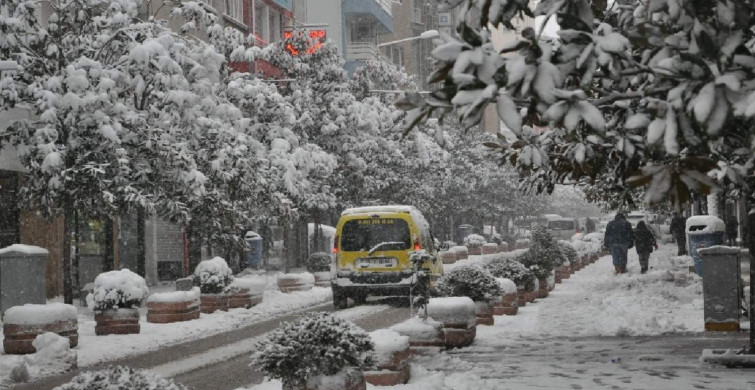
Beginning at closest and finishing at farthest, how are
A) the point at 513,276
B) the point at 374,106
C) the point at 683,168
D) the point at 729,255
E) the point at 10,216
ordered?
1. the point at 683,168
2. the point at 729,255
3. the point at 513,276
4. the point at 10,216
5. the point at 374,106

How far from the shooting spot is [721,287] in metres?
13.0

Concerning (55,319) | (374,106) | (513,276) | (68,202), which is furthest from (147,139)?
(374,106)

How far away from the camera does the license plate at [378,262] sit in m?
19.3

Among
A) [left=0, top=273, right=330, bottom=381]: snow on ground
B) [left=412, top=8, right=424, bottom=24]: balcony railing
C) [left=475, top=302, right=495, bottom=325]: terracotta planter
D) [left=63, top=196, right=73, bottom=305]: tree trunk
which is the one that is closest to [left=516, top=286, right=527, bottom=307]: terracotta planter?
[left=0, top=273, right=330, bottom=381]: snow on ground

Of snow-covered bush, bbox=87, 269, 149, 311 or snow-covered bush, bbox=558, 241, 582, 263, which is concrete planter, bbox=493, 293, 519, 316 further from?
snow-covered bush, bbox=558, 241, 582, 263

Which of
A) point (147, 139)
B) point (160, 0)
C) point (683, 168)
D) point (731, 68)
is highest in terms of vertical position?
point (160, 0)

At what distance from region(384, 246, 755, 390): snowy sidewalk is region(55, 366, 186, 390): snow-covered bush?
381 centimetres

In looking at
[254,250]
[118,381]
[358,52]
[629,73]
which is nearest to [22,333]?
[118,381]

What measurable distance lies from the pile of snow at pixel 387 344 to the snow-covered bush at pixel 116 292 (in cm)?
711

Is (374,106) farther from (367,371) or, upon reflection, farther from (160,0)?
(367,371)

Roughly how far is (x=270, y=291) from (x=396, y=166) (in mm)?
15177

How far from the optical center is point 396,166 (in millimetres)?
38844

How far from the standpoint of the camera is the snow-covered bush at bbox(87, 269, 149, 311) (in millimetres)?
15258

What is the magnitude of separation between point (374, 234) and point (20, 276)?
7.13 meters
